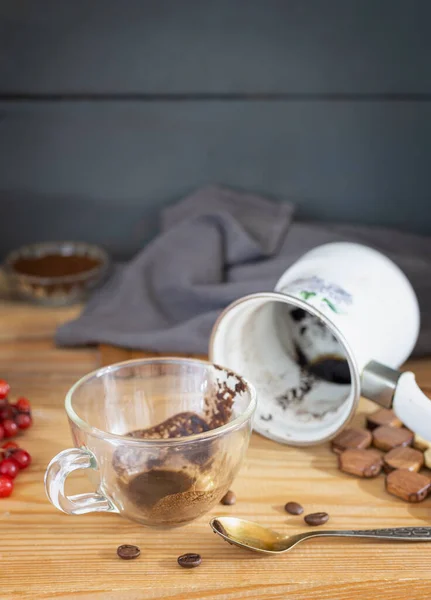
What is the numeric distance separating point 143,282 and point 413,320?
1.47 feet

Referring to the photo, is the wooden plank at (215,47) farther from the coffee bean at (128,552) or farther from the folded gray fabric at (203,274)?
the coffee bean at (128,552)

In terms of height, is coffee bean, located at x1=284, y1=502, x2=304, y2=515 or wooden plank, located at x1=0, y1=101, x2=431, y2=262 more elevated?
wooden plank, located at x1=0, y1=101, x2=431, y2=262

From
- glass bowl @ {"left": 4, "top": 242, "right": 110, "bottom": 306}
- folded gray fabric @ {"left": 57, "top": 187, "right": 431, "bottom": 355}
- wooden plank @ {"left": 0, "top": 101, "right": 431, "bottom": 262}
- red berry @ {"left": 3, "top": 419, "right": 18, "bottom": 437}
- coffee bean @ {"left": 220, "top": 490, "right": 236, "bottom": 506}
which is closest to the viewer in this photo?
coffee bean @ {"left": 220, "top": 490, "right": 236, "bottom": 506}

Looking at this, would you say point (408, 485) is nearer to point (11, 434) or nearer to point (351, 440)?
point (351, 440)

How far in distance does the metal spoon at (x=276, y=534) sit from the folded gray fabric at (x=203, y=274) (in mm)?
387

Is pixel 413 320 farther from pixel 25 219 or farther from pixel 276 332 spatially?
pixel 25 219

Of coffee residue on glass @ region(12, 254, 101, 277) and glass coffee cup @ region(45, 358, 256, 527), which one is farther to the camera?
coffee residue on glass @ region(12, 254, 101, 277)

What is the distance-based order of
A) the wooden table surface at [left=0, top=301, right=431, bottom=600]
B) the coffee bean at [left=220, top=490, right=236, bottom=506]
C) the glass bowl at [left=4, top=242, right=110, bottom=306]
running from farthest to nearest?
the glass bowl at [left=4, top=242, right=110, bottom=306], the coffee bean at [left=220, top=490, right=236, bottom=506], the wooden table surface at [left=0, top=301, right=431, bottom=600]

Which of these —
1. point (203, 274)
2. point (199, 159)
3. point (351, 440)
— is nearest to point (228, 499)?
point (351, 440)

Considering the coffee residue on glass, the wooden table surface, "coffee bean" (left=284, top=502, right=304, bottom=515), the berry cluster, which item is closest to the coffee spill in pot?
the wooden table surface

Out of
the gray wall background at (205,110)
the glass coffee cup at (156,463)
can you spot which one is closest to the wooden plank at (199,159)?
the gray wall background at (205,110)

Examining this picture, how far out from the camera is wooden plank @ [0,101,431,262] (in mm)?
1307

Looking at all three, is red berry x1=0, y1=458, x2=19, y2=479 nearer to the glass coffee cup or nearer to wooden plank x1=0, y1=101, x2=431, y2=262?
the glass coffee cup

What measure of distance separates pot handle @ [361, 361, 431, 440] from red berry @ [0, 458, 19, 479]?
0.36 m
